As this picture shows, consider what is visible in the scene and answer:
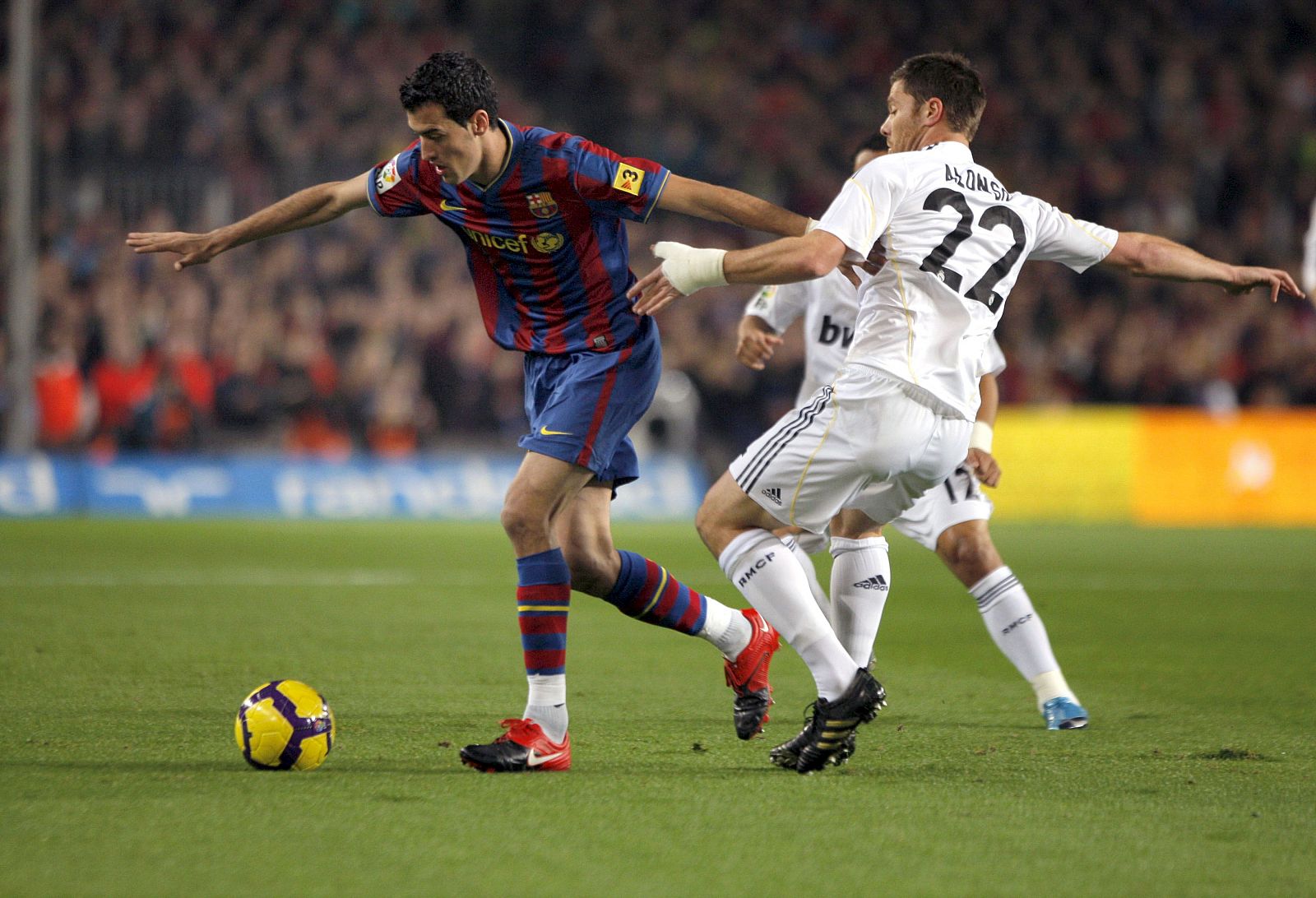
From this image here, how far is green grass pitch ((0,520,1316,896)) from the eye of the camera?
3.42 metres

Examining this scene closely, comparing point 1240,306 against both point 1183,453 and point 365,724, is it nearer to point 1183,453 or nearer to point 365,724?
point 1183,453

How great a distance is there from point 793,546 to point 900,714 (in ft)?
2.75

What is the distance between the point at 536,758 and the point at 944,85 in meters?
2.34

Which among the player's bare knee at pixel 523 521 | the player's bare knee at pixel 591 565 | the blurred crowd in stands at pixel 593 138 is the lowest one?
the player's bare knee at pixel 591 565

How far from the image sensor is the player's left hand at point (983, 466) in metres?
5.88

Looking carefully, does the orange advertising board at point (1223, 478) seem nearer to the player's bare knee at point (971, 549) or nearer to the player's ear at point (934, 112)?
the player's bare knee at point (971, 549)

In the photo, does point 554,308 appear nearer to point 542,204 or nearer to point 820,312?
point 542,204

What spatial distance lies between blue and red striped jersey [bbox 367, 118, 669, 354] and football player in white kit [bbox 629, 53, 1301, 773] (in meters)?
0.51

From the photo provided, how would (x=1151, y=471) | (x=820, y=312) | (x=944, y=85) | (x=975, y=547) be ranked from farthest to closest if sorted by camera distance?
(x=1151, y=471) < (x=820, y=312) < (x=975, y=547) < (x=944, y=85)

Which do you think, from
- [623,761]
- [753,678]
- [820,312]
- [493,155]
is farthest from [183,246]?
[820,312]

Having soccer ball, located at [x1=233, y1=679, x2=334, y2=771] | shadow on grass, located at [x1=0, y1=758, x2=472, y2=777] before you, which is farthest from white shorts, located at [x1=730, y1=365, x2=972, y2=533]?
soccer ball, located at [x1=233, y1=679, x2=334, y2=771]

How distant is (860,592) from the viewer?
5488 mm

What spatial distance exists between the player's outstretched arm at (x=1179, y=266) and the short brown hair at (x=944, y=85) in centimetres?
64

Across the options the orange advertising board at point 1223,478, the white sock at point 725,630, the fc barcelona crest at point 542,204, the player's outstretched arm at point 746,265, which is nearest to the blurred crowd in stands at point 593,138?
the orange advertising board at point 1223,478
